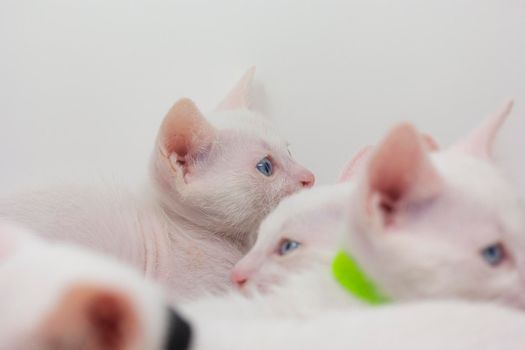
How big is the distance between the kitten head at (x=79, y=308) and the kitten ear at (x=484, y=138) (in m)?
0.60

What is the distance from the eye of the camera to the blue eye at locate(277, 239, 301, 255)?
1013 millimetres

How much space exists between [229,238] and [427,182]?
28.8 inches

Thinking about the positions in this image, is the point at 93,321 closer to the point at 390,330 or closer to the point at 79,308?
the point at 79,308

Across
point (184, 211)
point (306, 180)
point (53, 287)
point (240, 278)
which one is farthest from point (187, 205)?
point (53, 287)

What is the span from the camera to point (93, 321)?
0.42 meters

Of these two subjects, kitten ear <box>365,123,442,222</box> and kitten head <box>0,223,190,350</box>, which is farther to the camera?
kitten ear <box>365,123,442,222</box>

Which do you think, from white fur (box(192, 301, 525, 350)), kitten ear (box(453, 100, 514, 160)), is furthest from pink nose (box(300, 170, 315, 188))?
white fur (box(192, 301, 525, 350))

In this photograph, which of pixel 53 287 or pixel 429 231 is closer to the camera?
pixel 53 287

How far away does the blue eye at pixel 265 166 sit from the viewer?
4.65 ft

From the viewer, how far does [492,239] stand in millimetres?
737

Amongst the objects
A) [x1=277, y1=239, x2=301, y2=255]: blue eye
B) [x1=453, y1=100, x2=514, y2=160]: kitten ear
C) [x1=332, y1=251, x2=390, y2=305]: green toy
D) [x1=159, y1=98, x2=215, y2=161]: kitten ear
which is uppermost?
[x1=159, y1=98, x2=215, y2=161]: kitten ear

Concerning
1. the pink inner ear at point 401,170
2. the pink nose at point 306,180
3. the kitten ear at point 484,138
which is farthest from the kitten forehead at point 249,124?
the pink inner ear at point 401,170

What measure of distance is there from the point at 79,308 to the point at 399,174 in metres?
0.44

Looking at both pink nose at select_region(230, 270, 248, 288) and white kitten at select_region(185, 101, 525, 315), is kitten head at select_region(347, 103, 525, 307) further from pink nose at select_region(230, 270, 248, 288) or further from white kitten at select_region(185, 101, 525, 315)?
pink nose at select_region(230, 270, 248, 288)
